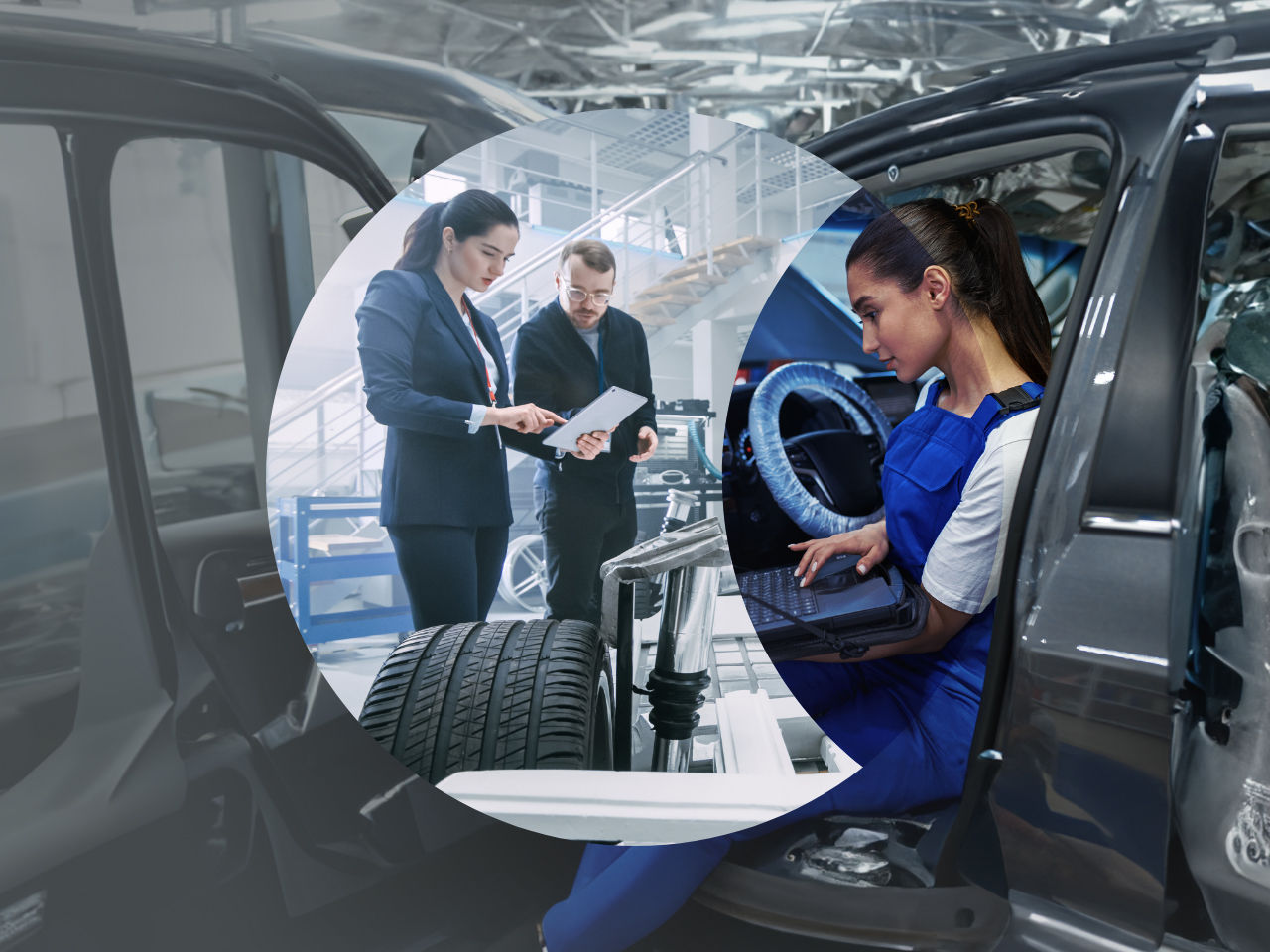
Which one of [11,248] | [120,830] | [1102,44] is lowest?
[120,830]

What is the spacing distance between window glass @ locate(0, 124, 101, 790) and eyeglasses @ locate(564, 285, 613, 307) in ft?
2.24

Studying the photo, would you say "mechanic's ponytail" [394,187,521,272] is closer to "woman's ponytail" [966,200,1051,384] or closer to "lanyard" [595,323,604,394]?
"lanyard" [595,323,604,394]

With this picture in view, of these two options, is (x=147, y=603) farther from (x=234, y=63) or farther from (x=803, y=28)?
(x=803, y=28)

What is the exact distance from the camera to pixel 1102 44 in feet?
3.82

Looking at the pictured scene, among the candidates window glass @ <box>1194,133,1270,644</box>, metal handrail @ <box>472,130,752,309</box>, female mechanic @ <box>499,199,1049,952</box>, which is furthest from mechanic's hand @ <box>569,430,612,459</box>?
window glass @ <box>1194,133,1270,644</box>

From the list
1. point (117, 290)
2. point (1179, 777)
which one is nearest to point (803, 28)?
point (117, 290)

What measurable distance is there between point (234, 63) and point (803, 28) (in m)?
0.85

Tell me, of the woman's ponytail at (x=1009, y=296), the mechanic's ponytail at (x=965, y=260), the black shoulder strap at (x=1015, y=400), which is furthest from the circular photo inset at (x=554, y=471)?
the black shoulder strap at (x=1015, y=400)

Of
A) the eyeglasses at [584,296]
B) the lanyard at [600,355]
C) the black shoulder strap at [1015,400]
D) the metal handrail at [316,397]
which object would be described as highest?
the eyeglasses at [584,296]

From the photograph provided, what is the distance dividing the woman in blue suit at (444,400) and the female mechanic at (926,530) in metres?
0.49

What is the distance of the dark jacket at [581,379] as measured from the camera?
119 cm

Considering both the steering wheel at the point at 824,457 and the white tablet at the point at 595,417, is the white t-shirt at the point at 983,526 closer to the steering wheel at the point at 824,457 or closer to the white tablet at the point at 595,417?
the steering wheel at the point at 824,457

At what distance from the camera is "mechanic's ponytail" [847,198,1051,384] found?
1228mm

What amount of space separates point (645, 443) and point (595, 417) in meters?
0.09
